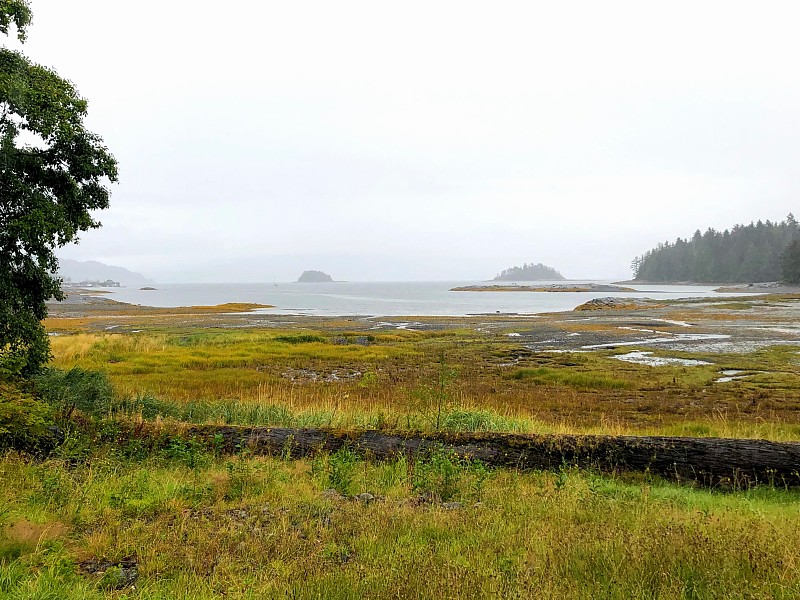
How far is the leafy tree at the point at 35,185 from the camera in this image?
37.5 ft

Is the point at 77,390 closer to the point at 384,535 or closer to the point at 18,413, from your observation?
the point at 18,413

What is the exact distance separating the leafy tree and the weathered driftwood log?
20.1 ft

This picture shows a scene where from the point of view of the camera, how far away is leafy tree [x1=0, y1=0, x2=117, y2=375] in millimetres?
11430

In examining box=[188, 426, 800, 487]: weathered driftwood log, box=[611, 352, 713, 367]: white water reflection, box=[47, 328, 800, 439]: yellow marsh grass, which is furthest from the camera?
box=[611, 352, 713, 367]: white water reflection

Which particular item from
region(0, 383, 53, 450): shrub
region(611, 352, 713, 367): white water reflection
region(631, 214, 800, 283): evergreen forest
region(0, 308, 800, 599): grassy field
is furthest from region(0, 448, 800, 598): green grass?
region(631, 214, 800, 283): evergreen forest

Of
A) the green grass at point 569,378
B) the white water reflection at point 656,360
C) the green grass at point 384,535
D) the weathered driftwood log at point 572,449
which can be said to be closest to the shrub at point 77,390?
the weathered driftwood log at point 572,449

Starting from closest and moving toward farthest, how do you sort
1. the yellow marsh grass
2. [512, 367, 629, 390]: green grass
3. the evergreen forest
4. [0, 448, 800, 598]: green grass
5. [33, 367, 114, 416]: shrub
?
1. [0, 448, 800, 598]: green grass
2. [33, 367, 114, 416]: shrub
3. the yellow marsh grass
4. [512, 367, 629, 390]: green grass
5. the evergreen forest

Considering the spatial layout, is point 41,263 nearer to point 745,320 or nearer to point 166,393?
point 166,393

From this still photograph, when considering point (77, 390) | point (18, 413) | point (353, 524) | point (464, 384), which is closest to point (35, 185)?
point (77, 390)

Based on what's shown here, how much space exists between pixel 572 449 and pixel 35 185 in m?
14.8

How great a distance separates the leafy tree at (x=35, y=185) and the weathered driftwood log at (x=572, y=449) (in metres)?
6.11

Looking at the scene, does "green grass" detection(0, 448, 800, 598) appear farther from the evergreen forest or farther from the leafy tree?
Result: the evergreen forest

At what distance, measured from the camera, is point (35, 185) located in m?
12.7

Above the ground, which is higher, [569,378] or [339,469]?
[339,469]
